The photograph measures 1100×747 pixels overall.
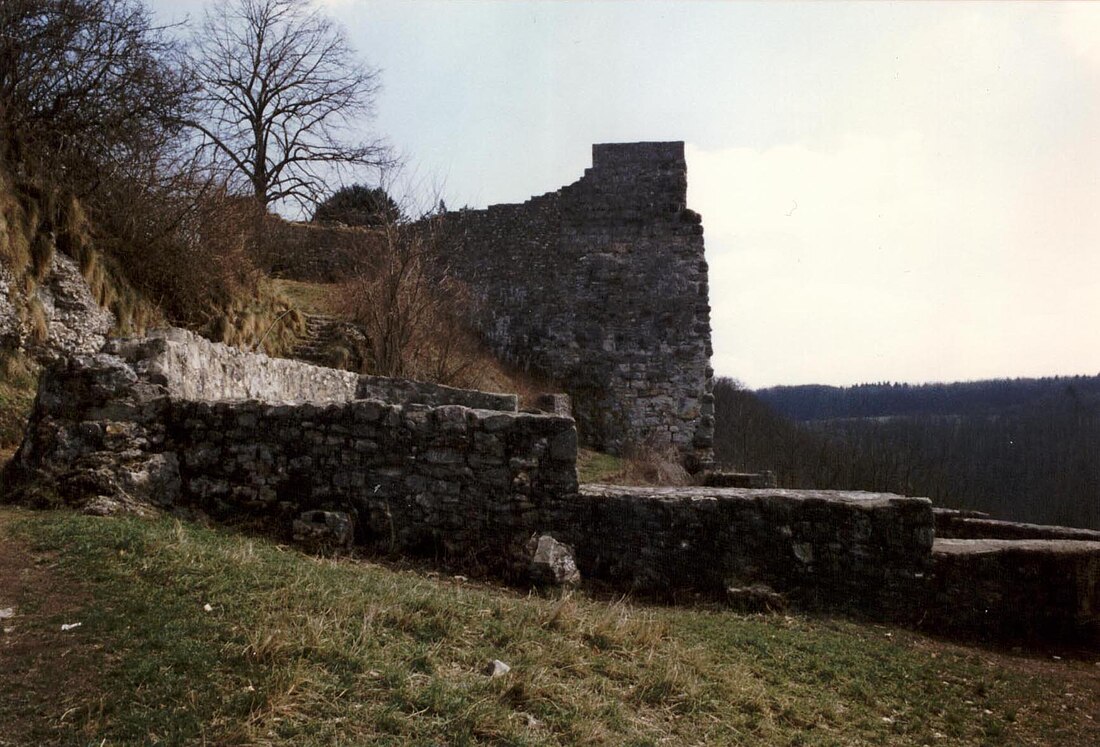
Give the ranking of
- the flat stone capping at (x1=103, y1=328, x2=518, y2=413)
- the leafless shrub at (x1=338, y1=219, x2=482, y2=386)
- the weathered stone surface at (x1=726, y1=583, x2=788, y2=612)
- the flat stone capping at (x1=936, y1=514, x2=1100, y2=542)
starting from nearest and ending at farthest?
the weathered stone surface at (x1=726, y1=583, x2=788, y2=612) < the flat stone capping at (x1=103, y1=328, x2=518, y2=413) < the flat stone capping at (x1=936, y1=514, x2=1100, y2=542) < the leafless shrub at (x1=338, y1=219, x2=482, y2=386)

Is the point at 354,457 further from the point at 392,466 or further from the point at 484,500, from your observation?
the point at 484,500

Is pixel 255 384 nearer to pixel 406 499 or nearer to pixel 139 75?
pixel 406 499

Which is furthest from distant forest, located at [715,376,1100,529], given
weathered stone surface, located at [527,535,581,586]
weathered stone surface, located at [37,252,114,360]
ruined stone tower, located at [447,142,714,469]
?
weathered stone surface, located at [37,252,114,360]

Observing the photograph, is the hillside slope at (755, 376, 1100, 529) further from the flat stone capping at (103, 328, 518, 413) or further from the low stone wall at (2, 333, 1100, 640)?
the low stone wall at (2, 333, 1100, 640)

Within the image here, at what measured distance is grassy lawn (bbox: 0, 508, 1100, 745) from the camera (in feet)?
10.9

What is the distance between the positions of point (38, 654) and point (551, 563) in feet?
12.4

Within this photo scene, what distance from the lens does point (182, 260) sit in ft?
38.9

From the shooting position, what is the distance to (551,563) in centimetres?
647

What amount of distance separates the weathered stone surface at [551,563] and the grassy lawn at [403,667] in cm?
36

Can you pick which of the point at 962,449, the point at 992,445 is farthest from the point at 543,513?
the point at 992,445

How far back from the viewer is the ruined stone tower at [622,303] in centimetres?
2022

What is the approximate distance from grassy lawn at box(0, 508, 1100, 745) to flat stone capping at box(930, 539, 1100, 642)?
69cm

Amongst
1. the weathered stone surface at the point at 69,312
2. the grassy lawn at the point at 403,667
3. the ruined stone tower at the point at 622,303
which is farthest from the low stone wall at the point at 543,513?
the ruined stone tower at the point at 622,303

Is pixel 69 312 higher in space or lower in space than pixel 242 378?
higher
